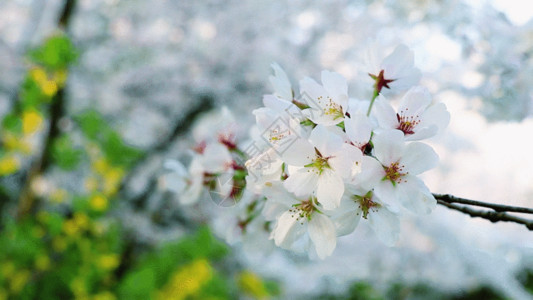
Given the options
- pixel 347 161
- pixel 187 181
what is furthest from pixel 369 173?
pixel 187 181

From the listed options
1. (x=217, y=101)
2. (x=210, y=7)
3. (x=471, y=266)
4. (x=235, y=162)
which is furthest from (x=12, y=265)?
(x=471, y=266)

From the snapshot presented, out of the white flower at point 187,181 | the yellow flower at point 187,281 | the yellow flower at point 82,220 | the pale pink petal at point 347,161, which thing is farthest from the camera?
the yellow flower at point 187,281

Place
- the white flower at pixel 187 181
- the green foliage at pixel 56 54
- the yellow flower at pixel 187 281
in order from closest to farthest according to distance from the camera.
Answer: the white flower at pixel 187 181 → the green foliage at pixel 56 54 → the yellow flower at pixel 187 281

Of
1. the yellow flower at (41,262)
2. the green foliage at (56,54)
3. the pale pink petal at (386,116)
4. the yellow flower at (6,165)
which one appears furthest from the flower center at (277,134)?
the yellow flower at (41,262)

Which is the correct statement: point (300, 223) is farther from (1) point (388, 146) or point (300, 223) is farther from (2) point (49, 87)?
(2) point (49, 87)

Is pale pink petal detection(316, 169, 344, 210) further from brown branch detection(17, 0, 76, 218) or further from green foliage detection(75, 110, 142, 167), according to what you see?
brown branch detection(17, 0, 76, 218)

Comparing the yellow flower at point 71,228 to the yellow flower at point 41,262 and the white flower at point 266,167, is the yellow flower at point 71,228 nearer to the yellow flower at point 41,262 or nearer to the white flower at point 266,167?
the yellow flower at point 41,262
